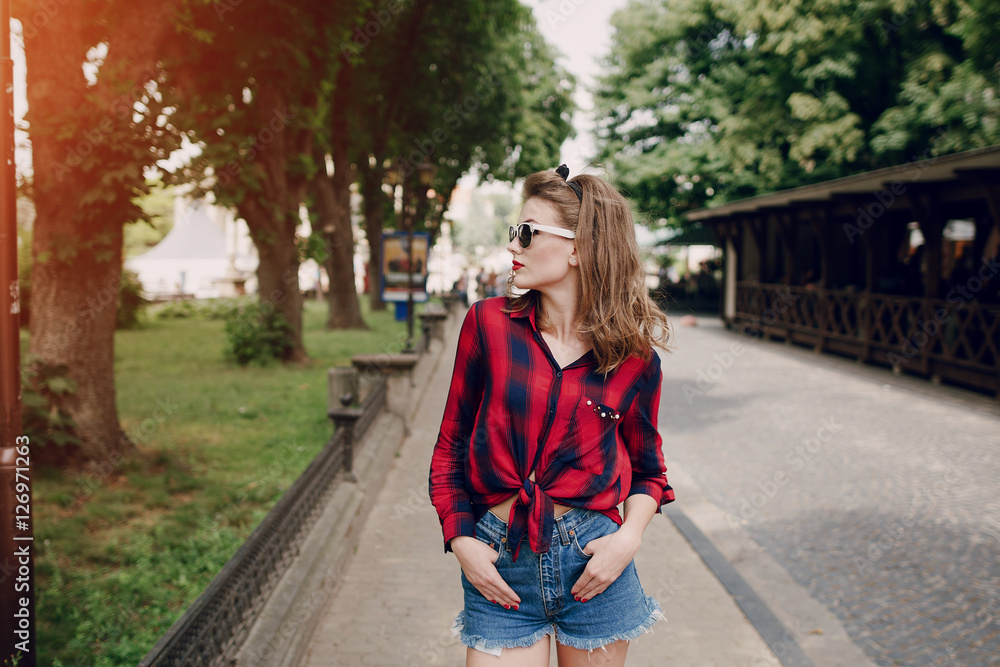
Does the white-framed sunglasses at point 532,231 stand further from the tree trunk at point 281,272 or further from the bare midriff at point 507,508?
the tree trunk at point 281,272

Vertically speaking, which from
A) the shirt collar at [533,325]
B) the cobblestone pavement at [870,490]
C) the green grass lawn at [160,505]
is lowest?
the cobblestone pavement at [870,490]

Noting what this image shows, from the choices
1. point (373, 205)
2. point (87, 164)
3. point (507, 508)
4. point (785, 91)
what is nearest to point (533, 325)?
point (507, 508)

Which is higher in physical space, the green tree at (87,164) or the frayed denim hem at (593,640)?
the green tree at (87,164)

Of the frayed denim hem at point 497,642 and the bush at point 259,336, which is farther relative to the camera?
the bush at point 259,336

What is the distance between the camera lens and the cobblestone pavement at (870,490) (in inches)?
174

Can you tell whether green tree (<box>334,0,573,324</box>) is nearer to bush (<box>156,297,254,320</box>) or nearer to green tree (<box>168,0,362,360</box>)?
green tree (<box>168,0,362,360</box>)

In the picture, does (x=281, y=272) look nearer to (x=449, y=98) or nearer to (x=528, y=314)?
(x=449, y=98)

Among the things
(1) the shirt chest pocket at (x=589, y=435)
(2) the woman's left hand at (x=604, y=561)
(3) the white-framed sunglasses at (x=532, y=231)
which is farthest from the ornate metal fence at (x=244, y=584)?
(3) the white-framed sunglasses at (x=532, y=231)

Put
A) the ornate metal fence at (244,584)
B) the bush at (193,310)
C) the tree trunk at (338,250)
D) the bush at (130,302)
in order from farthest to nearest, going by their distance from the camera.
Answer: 1. the bush at (193,310)
2. the bush at (130,302)
3. the tree trunk at (338,250)
4. the ornate metal fence at (244,584)

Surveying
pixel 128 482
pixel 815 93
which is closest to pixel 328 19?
pixel 128 482

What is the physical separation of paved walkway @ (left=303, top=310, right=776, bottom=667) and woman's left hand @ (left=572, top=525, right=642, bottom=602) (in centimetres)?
220

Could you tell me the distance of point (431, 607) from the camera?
14.7ft

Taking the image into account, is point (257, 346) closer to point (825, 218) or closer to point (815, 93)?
point (825, 218)

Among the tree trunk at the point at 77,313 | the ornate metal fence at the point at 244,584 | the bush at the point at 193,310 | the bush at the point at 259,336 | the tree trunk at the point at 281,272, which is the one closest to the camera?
the ornate metal fence at the point at 244,584
